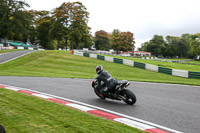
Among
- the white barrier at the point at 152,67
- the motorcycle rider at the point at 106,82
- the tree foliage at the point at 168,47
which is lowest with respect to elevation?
the white barrier at the point at 152,67

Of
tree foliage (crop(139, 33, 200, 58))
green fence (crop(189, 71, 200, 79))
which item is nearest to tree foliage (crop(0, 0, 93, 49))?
green fence (crop(189, 71, 200, 79))

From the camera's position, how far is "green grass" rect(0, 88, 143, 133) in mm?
4340

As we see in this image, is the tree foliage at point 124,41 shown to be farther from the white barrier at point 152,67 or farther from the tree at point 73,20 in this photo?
the white barrier at point 152,67

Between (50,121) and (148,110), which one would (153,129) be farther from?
(50,121)

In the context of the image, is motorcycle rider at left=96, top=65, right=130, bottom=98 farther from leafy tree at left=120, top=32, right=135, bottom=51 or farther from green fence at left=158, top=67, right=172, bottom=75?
leafy tree at left=120, top=32, right=135, bottom=51

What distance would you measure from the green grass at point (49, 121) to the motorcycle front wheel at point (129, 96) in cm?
228

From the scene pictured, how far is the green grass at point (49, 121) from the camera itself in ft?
14.2

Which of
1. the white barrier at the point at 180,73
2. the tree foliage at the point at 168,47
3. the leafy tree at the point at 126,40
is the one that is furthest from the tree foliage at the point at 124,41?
the white barrier at the point at 180,73

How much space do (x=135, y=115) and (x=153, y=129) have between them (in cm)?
126

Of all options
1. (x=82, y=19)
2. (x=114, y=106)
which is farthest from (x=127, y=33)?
(x=114, y=106)

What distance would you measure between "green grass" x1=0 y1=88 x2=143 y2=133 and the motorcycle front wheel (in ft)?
7.47

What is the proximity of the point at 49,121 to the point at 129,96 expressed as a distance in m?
3.37

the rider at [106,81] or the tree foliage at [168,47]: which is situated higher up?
the tree foliage at [168,47]

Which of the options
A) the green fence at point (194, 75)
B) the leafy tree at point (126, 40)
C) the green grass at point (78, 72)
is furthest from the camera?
the leafy tree at point (126, 40)
